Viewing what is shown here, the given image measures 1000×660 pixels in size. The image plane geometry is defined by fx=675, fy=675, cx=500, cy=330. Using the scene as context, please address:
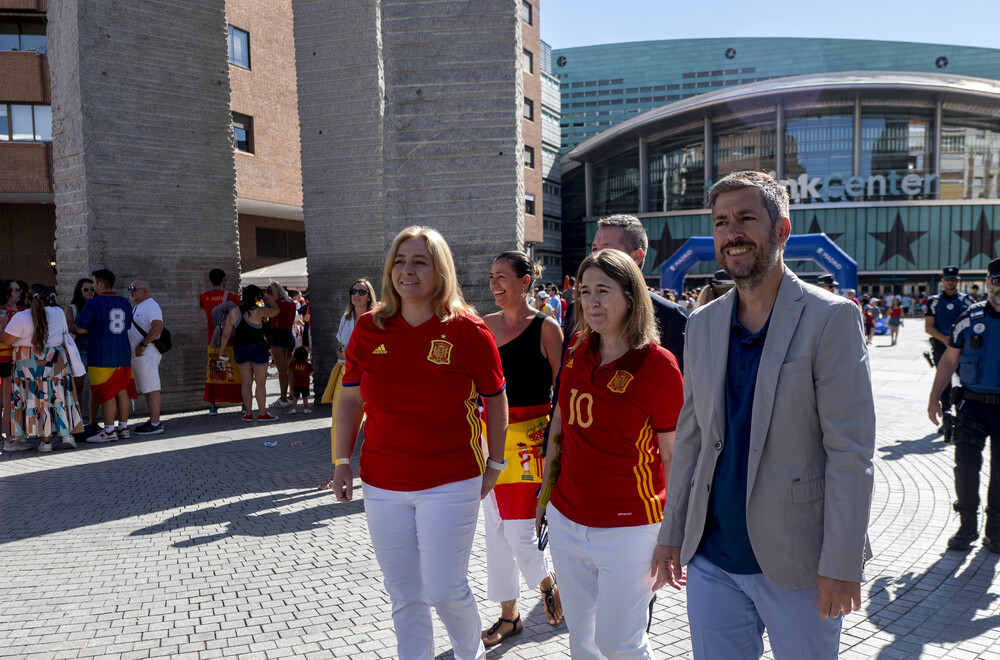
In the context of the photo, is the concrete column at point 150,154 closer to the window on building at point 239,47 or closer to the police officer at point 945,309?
the police officer at point 945,309

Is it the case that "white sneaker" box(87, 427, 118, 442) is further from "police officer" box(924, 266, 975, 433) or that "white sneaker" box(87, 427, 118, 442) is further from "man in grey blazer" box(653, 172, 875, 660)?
"police officer" box(924, 266, 975, 433)

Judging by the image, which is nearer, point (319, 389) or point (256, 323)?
point (256, 323)

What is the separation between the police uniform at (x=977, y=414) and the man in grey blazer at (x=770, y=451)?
3.72 metres

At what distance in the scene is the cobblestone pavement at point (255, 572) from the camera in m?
3.60

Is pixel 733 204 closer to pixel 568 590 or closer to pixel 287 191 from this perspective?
pixel 568 590

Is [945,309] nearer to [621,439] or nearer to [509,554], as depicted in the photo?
[509,554]

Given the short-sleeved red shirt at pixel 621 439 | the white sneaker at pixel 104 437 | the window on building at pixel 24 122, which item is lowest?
the white sneaker at pixel 104 437

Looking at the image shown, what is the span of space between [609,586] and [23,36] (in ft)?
94.3

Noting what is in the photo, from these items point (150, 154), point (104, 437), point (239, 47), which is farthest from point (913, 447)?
point (239, 47)

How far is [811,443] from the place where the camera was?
196 centimetres

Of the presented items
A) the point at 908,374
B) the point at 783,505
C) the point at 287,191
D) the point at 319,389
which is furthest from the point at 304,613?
the point at 287,191

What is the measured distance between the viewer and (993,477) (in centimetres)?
490

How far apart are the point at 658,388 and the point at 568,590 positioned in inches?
34.3

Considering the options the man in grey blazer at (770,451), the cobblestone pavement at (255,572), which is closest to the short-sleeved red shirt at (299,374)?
the cobblestone pavement at (255,572)
